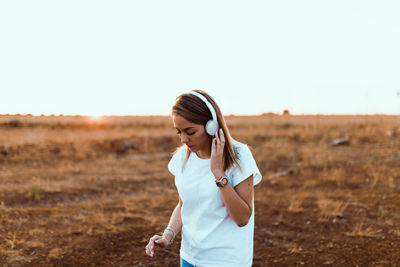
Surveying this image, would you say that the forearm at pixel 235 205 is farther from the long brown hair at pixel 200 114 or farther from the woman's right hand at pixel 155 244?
the woman's right hand at pixel 155 244

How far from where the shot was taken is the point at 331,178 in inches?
324

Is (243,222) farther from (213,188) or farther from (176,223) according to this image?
(176,223)

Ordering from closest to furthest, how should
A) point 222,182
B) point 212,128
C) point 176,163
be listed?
1. point 222,182
2. point 212,128
3. point 176,163

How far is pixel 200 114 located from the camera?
192cm

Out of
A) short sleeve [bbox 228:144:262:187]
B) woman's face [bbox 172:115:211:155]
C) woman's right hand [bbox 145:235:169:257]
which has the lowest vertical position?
woman's right hand [bbox 145:235:169:257]

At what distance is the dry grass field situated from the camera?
4559 mm

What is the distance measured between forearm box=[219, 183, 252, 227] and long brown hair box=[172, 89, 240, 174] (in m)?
0.14

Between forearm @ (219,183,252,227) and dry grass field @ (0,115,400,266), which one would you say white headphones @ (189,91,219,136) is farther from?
dry grass field @ (0,115,400,266)

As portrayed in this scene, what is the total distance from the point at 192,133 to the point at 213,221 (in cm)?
49

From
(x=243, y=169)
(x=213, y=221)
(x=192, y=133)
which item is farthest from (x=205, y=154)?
(x=213, y=221)

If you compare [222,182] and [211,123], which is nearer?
[222,182]

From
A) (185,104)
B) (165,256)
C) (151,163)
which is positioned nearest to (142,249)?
(165,256)

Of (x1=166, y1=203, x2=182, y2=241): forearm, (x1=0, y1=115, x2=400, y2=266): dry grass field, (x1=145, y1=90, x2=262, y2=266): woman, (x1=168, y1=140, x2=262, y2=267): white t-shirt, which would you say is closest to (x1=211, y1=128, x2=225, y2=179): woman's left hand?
(x1=145, y1=90, x2=262, y2=266): woman

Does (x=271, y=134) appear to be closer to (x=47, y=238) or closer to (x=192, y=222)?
(x=47, y=238)
